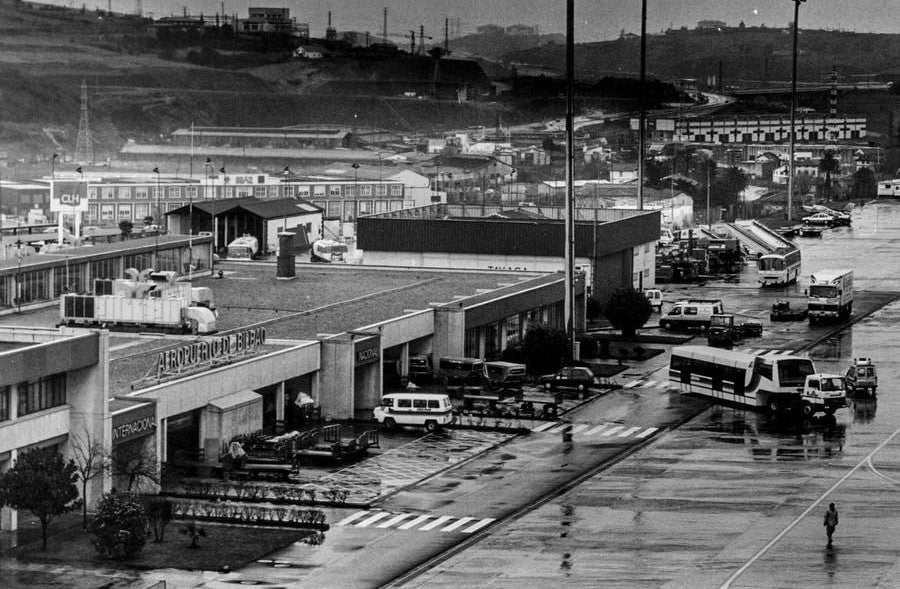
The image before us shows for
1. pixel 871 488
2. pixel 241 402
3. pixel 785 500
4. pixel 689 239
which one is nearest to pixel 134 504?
pixel 241 402

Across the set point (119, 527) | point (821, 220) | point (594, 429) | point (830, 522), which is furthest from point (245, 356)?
point (821, 220)

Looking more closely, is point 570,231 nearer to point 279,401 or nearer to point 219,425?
point 279,401

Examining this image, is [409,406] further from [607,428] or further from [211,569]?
[211,569]

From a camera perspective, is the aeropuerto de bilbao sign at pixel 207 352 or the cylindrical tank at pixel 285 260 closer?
the aeropuerto de bilbao sign at pixel 207 352

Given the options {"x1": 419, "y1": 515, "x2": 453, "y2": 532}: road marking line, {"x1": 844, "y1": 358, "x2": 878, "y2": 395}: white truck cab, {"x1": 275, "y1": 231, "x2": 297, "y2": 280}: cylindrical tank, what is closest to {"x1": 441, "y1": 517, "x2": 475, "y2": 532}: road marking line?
{"x1": 419, "y1": 515, "x2": 453, "y2": 532}: road marking line

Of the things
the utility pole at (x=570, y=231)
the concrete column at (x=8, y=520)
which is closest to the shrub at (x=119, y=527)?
the concrete column at (x=8, y=520)

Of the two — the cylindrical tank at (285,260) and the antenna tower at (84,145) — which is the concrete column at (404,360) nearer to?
the cylindrical tank at (285,260)
